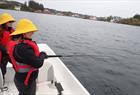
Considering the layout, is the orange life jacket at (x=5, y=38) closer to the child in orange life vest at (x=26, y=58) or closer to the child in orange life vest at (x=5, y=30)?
the child in orange life vest at (x=5, y=30)

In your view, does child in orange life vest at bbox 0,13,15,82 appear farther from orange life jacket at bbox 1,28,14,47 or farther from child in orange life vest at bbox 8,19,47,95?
child in orange life vest at bbox 8,19,47,95

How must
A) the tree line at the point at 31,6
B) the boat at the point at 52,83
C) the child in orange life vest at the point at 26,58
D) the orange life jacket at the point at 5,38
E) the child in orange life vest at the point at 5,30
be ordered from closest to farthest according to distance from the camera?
the child in orange life vest at the point at 26,58 < the child in orange life vest at the point at 5,30 < the orange life jacket at the point at 5,38 < the boat at the point at 52,83 < the tree line at the point at 31,6

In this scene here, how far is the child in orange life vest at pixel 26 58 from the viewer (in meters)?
2.35

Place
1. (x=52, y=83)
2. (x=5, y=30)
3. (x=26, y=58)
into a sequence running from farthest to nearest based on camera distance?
(x=52, y=83)
(x=5, y=30)
(x=26, y=58)

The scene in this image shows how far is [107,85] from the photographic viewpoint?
23.8 ft

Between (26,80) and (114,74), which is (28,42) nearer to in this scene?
(26,80)

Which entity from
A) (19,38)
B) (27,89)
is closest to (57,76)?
(27,89)

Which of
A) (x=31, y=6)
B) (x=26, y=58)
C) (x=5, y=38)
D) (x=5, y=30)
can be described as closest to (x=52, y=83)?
(x=5, y=38)

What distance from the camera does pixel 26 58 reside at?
2346 millimetres

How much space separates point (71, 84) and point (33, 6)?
98726mm

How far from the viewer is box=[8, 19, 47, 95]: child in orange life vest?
2.35 meters

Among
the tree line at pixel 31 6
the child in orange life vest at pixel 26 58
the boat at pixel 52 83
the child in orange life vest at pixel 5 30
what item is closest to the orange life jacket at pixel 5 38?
the child in orange life vest at pixel 5 30

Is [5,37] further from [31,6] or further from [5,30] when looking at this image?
[31,6]

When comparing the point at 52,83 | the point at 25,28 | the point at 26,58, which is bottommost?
the point at 52,83
